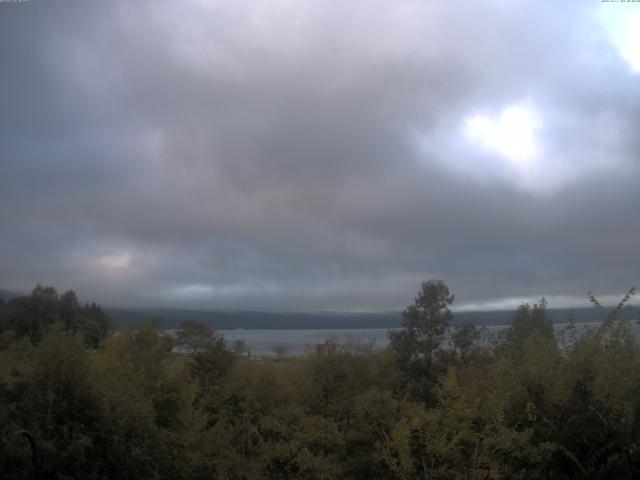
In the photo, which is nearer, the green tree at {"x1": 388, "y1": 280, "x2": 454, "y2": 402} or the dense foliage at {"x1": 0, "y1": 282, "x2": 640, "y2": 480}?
the dense foliage at {"x1": 0, "y1": 282, "x2": 640, "y2": 480}

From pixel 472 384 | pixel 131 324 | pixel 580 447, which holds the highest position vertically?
pixel 131 324

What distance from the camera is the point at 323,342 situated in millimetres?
14836

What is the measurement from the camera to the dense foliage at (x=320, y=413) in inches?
325

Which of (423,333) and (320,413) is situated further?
(423,333)

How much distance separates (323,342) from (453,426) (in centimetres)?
538

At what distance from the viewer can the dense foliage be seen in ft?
27.1

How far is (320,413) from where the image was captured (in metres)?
13.4

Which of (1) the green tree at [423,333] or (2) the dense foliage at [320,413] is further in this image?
(1) the green tree at [423,333]

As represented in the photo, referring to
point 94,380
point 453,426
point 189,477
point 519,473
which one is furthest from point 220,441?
point 519,473

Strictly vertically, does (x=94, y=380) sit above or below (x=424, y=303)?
below

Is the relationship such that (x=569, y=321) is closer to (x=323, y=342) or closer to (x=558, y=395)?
(x=558, y=395)

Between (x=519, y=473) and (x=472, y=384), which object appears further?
(x=472, y=384)

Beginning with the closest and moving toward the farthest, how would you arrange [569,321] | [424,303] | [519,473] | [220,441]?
[519,473]
[569,321]
[220,441]
[424,303]

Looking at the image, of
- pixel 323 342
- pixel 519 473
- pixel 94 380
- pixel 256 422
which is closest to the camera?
pixel 94 380
